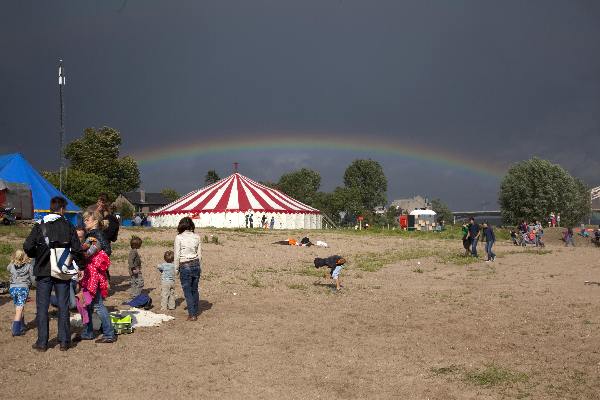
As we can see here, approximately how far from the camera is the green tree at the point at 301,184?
5069 inches

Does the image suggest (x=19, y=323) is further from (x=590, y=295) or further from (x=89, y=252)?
(x=590, y=295)

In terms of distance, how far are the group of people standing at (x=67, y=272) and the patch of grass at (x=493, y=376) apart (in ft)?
19.1

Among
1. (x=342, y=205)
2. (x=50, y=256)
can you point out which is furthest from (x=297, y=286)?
(x=342, y=205)

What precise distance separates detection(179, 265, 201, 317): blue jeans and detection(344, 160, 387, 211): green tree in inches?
4497

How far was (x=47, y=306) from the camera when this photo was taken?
900cm

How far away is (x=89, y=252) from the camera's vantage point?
9.72 meters

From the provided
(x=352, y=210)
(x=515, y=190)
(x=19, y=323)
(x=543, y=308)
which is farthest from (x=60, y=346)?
(x=352, y=210)

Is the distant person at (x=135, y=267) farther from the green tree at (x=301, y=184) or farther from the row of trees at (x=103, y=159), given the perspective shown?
the green tree at (x=301, y=184)

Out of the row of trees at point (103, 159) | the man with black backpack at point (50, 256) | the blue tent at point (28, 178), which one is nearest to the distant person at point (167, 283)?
the man with black backpack at point (50, 256)

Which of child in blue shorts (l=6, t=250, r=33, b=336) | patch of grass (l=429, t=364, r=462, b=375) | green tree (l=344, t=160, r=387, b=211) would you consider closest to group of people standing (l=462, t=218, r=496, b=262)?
patch of grass (l=429, t=364, r=462, b=375)

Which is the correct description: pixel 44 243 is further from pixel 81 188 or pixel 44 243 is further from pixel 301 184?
pixel 301 184

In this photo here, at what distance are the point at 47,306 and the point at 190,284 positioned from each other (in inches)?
125

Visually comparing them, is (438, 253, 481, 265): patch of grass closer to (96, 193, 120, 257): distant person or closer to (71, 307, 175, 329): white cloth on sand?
(96, 193, 120, 257): distant person

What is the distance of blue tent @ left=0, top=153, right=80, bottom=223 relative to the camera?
3662 cm
